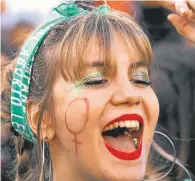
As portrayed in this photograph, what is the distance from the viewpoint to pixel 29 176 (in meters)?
1.87

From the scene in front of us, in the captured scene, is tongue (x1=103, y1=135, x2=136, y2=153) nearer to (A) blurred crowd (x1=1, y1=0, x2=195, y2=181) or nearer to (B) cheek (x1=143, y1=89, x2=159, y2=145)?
(B) cheek (x1=143, y1=89, x2=159, y2=145)

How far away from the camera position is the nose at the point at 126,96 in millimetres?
1461

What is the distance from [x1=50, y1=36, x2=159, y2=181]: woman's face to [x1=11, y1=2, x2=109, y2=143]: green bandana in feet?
0.44

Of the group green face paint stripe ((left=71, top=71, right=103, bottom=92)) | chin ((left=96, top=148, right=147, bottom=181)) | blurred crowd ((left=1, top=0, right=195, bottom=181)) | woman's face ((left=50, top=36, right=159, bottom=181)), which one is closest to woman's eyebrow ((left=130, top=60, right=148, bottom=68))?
woman's face ((left=50, top=36, right=159, bottom=181))

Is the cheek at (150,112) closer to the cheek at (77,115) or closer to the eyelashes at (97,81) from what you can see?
the eyelashes at (97,81)

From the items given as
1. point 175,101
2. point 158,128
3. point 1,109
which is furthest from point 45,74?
point 175,101

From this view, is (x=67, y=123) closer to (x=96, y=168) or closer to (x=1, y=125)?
(x=96, y=168)

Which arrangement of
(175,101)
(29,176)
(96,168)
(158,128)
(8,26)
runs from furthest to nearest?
(8,26), (175,101), (158,128), (29,176), (96,168)

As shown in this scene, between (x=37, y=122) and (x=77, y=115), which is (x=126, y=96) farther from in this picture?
(x=37, y=122)

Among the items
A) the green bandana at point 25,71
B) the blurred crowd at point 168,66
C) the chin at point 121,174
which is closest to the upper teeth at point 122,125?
the chin at point 121,174

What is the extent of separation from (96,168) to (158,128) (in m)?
0.72

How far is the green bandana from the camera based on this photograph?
5.42 ft

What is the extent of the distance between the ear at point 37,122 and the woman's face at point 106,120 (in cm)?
5

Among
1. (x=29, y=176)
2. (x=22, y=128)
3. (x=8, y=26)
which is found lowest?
(x=29, y=176)
